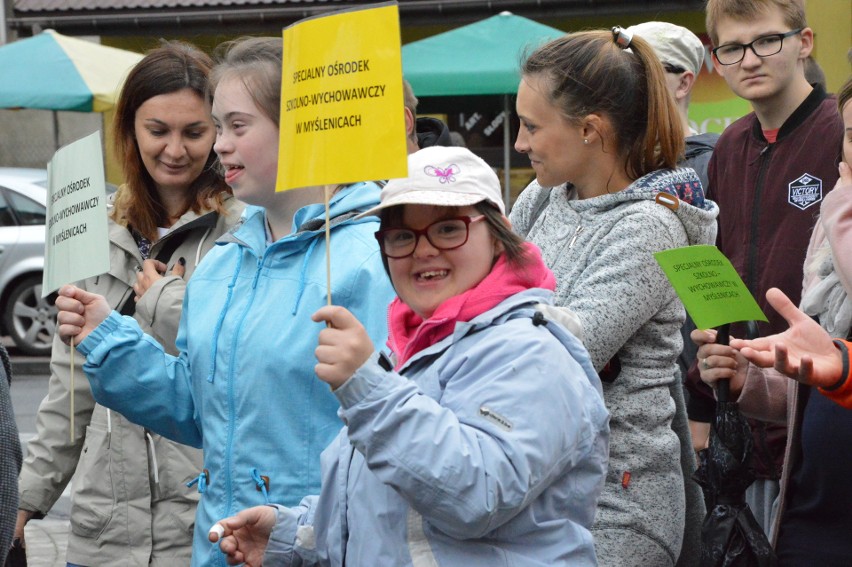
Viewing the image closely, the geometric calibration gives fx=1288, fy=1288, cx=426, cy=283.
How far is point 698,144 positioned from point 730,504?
2.12 metres

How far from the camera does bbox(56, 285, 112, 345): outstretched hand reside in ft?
10.4

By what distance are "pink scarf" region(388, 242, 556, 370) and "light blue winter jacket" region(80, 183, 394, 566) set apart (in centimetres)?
46

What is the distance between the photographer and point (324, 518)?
8.25 feet

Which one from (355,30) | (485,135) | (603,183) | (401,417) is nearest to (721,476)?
(603,183)

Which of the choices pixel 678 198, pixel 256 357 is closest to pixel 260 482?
pixel 256 357

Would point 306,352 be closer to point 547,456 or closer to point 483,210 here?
point 483,210

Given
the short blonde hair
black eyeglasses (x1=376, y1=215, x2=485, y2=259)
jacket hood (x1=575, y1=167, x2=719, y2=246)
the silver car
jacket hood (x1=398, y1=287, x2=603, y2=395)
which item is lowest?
the silver car

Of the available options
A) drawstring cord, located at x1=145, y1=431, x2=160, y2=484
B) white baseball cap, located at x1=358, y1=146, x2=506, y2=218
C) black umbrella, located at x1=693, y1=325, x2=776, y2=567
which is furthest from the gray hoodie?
drawstring cord, located at x1=145, y1=431, x2=160, y2=484

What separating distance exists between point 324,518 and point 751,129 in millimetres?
2509

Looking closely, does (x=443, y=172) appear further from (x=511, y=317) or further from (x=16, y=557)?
(x=16, y=557)

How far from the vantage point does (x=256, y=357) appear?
117 inches

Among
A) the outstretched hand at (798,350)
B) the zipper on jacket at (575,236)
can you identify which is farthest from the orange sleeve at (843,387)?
the zipper on jacket at (575,236)

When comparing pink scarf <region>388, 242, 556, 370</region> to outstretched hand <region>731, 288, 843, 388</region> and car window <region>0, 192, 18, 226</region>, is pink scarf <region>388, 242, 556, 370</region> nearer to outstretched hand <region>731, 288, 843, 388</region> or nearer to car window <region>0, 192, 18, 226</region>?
outstretched hand <region>731, 288, 843, 388</region>

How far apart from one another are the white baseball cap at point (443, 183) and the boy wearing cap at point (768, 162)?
1.81 m
